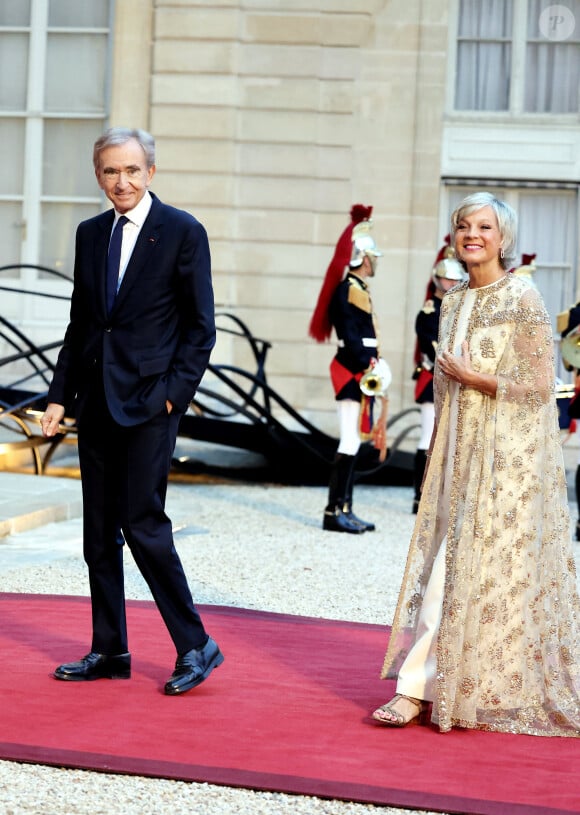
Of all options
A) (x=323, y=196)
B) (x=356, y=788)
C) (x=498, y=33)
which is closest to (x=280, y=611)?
(x=356, y=788)

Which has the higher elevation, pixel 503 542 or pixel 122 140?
pixel 122 140

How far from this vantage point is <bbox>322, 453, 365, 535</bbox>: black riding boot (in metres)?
8.45

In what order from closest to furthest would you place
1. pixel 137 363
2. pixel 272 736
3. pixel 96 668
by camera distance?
pixel 272 736
pixel 137 363
pixel 96 668

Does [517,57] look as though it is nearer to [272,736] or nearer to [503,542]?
[503,542]

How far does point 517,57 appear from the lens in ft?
45.0

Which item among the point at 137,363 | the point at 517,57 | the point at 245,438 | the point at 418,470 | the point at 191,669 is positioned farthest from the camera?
the point at 517,57

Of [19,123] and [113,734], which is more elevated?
[19,123]

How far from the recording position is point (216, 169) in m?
13.3

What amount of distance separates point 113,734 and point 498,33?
36.7 feet

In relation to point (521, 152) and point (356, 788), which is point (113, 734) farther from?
point (521, 152)

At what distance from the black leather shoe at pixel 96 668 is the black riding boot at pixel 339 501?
4.05m

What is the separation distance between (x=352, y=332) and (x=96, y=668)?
428cm

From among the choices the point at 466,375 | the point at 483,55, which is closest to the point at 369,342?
the point at 466,375

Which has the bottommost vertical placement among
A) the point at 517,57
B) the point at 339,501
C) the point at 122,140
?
the point at 339,501
